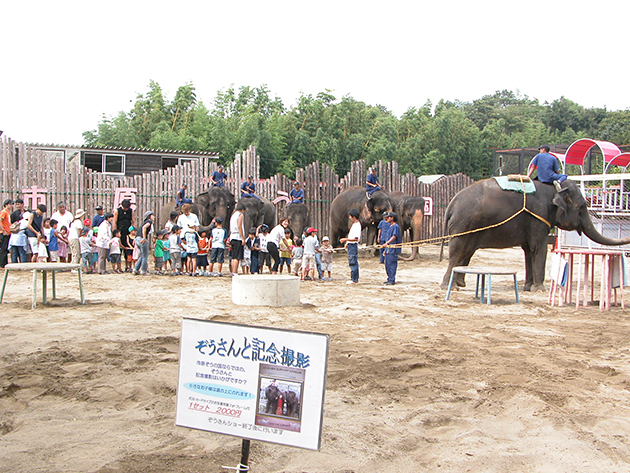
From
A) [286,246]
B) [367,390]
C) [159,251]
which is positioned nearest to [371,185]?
[286,246]

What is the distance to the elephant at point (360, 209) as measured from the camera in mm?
19875

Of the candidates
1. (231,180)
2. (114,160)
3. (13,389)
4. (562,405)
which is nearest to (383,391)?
(562,405)

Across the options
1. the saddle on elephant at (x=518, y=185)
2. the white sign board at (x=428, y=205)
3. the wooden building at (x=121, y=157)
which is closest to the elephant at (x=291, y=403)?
the saddle on elephant at (x=518, y=185)

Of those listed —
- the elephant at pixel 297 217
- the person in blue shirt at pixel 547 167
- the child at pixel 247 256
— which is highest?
the person in blue shirt at pixel 547 167

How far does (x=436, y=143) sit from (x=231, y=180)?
98.6ft

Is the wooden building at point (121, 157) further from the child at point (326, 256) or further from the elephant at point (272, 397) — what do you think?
the elephant at point (272, 397)

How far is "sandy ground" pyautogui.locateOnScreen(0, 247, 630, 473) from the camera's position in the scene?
4.28 meters

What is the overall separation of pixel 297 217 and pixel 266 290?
359 inches

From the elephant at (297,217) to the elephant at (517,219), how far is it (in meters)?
6.90

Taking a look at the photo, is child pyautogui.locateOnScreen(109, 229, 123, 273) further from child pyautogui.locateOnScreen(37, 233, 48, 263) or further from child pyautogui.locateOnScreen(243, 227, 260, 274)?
child pyautogui.locateOnScreen(243, 227, 260, 274)

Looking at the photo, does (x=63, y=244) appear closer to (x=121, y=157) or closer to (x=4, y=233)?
(x=4, y=233)

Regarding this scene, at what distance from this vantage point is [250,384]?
136 inches

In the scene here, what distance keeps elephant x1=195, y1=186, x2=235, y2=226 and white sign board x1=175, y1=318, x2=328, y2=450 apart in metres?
14.1

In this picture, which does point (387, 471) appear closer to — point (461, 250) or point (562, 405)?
point (562, 405)
